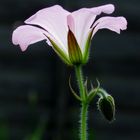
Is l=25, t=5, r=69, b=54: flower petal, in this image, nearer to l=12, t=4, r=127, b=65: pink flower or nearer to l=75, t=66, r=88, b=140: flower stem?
l=12, t=4, r=127, b=65: pink flower

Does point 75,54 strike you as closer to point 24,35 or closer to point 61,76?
point 24,35

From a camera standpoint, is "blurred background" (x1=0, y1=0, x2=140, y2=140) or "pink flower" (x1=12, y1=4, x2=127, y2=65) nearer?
"pink flower" (x1=12, y1=4, x2=127, y2=65)

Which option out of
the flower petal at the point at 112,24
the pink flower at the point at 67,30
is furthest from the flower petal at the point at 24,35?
the flower petal at the point at 112,24

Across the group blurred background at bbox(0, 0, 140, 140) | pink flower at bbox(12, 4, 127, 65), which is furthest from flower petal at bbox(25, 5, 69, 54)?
blurred background at bbox(0, 0, 140, 140)

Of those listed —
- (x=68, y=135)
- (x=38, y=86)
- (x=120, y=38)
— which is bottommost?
(x=68, y=135)

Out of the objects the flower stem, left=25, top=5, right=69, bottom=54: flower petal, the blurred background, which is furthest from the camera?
the blurred background

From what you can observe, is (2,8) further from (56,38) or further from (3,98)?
(56,38)

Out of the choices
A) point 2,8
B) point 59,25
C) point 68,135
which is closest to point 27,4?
point 2,8
